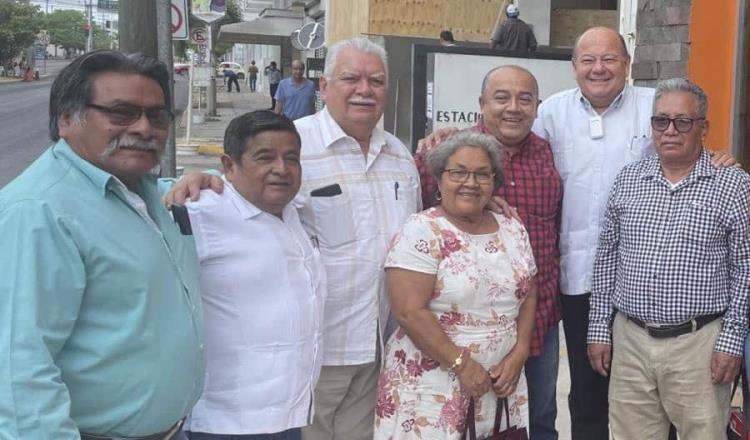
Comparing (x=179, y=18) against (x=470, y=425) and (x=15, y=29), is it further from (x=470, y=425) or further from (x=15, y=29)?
(x=15, y=29)

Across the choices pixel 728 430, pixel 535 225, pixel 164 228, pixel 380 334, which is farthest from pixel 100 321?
pixel 728 430

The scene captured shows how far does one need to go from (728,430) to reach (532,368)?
0.83 m

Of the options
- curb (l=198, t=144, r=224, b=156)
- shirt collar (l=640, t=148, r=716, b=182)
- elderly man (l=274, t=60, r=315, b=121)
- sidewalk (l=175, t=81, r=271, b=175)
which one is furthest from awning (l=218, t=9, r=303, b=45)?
shirt collar (l=640, t=148, r=716, b=182)

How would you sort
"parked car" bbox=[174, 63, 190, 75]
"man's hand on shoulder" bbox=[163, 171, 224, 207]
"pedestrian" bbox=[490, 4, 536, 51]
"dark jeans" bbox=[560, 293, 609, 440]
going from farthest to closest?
"parked car" bbox=[174, 63, 190, 75]
"pedestrian" bbox=[490, 4, 536, 51]
"dark jeans" bbox=[560, 293, 609, 440]
"man's hand on shoulder" bbox=[163, 171, 224, 207]

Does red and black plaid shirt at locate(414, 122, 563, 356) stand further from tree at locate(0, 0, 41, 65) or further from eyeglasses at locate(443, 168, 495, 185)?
tree at locate(0, 0, 41, 65)

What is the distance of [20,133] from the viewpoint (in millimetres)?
20828

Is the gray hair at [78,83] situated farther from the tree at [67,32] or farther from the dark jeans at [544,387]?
the tree at [67,32]

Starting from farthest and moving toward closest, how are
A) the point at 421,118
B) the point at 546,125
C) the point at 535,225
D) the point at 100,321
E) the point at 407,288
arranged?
the point at 421,118 → the point at 546,125 → the point at 535,225 → the point at 407,288 → the point at 100,321

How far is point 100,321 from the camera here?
195 cm

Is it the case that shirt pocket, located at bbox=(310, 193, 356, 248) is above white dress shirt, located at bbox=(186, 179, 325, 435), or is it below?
above

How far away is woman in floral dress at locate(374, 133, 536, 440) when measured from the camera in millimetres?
2984

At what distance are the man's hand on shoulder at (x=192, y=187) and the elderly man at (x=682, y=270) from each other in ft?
5.60

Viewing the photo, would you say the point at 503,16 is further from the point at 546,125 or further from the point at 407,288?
the point at 407,288

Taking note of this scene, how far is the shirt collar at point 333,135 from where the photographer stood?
3184 mm
